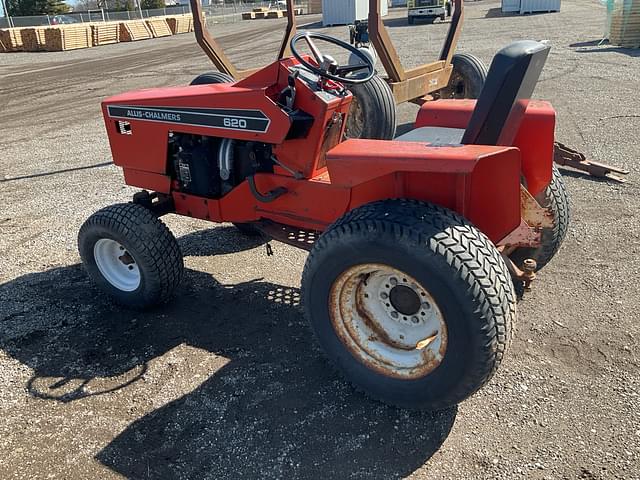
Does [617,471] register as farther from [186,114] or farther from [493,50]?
[493,50]

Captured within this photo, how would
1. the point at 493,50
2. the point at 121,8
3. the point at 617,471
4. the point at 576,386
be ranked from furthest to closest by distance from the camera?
the point at 121,8 < the point at 493,50 < the point at 576,386 < the point at 617,471

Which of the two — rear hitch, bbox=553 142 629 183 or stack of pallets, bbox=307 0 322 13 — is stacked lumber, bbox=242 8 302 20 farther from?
rear hitch, bbox=553 142 629 183

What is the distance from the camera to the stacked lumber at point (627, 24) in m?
13.5

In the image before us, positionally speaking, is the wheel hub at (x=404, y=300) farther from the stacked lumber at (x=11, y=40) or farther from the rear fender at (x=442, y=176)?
the stacked lumber at (x=11, y=40)

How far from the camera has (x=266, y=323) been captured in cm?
333

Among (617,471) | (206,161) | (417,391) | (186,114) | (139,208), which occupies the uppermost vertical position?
(186,114)

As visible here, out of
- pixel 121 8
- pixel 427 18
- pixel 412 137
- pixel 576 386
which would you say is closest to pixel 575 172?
pixel 412 137

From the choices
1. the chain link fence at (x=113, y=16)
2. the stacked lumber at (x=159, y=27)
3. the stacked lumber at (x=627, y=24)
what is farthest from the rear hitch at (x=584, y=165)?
the stacked lumber at (x=159, y=27)

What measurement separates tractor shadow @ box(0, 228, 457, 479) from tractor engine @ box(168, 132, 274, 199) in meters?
0.71

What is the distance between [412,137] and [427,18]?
24.9 meters

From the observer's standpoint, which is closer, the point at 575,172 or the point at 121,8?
the point at 575,172

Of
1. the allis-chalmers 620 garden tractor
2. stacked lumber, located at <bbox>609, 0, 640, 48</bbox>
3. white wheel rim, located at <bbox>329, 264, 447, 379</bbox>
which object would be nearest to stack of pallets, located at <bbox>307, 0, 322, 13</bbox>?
stacked lumber, located at <bbox>609, 0, 640, 48</bbox>

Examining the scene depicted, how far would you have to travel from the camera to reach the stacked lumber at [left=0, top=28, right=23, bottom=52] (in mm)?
23891

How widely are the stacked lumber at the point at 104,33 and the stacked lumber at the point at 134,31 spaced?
28cm
